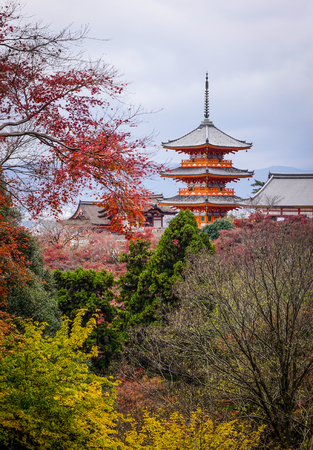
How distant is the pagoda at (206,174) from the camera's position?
1136 inches

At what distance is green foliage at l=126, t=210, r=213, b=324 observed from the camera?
11.7 m

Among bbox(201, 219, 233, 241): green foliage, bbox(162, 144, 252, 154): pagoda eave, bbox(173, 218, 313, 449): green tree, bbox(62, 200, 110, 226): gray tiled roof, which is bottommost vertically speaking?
bbox(173, 218, 313, 449): green tree

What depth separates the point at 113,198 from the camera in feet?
19.4

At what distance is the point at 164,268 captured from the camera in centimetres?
1222

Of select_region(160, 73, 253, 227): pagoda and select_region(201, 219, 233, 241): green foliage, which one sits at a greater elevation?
select_region(160, 73, 253, 227): pagoda

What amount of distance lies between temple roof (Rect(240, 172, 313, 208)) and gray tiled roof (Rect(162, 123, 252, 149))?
11.3 feet

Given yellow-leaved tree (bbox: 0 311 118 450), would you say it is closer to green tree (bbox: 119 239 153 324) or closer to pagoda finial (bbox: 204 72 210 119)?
green tree (bbox: 119 239 153 324)

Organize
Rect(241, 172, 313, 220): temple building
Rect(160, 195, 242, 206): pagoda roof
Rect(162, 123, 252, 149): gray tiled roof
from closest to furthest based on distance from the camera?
Rect(241, 172, 313, 220): temple building < Rect(160, 195, 242, 206): pagoda roof < Rect(162, 123, 252, 149): gray tiled roof

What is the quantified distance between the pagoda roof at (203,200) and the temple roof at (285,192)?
0.96 meters

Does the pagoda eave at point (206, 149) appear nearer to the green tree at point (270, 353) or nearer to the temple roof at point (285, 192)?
the temple roof at point (285, 192)

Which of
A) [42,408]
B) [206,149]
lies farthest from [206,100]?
[42,408]

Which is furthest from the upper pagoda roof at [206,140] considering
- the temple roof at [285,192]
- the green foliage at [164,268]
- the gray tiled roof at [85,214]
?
the green foliage at [164,268]

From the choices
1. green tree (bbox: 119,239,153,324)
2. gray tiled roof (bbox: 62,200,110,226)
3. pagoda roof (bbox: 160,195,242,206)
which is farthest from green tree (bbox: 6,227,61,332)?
gray tiled roof (bbox: 62,200,110,226)

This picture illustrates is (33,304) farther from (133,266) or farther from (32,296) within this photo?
(133,266)
